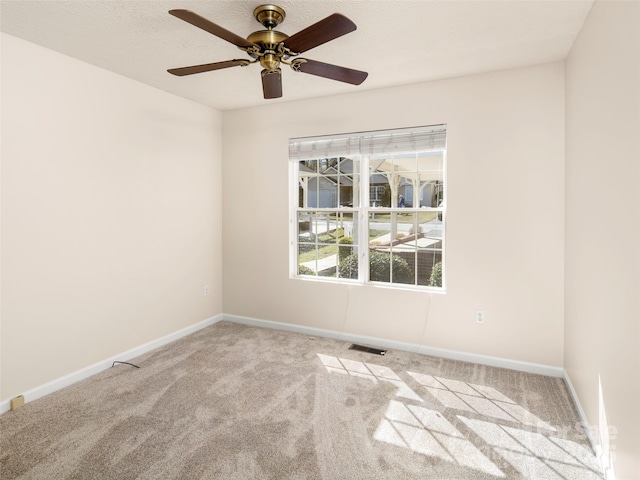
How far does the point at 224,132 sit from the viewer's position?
4324 mm

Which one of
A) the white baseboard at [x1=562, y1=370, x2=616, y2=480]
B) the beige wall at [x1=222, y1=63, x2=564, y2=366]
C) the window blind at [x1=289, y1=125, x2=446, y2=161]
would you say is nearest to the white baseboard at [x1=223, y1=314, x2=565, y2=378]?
the beige wall at [x1=222, y1=63, x2=564, y2=366]

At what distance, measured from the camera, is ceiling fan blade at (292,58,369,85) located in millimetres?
2154

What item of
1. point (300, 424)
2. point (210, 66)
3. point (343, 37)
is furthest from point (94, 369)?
point (343, 37)

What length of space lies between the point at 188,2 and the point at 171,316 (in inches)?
111

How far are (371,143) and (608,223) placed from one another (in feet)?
7.09

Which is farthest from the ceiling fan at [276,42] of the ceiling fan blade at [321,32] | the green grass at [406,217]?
the green grass at [406,217]

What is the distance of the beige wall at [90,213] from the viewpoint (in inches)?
98.9

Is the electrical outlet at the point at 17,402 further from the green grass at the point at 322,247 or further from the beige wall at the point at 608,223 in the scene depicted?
the beige wall at the point at 608,223

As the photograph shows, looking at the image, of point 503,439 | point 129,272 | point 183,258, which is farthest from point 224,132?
point 503,439

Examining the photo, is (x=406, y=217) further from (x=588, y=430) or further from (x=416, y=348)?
(x=588, y=430)

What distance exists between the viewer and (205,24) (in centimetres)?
173

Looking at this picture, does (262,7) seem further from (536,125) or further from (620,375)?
(620,375)

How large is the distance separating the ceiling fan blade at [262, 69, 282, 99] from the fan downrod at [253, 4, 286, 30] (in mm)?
240

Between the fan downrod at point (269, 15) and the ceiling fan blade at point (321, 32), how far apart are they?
239 mm
